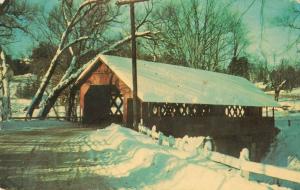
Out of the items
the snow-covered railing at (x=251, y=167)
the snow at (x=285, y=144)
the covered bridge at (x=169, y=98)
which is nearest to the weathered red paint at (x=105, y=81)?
the covered bridge at (x=169, y=98)

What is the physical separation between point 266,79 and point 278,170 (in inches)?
2191

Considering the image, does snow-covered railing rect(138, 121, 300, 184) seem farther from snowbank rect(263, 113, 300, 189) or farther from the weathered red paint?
snowbank rect(263, 113, 300, 189)

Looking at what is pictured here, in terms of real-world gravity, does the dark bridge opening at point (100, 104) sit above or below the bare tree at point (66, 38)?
below

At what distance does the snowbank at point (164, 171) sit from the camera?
8428 mm

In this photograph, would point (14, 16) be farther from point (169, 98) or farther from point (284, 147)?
point (284, 147)

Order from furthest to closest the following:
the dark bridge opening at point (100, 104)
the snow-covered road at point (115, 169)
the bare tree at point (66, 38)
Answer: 1. the bare tree at point (66, 38)
2. the dark bridge opening at point (100, 104)
3. the snow-covered road at point (115, 169)

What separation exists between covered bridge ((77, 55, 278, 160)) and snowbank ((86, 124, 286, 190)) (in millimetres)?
11758

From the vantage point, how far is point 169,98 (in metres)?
25.6

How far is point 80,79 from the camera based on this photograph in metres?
30.5

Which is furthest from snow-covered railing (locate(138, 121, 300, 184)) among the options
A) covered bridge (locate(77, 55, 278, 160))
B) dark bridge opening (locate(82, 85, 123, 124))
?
dark bridge opening (locate(82, 85, 123, 124))

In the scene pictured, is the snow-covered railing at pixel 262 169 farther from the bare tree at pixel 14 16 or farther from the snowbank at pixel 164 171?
the bare tree at pixel 14 16

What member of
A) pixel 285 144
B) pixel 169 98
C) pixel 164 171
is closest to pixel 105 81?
pixel 169 98

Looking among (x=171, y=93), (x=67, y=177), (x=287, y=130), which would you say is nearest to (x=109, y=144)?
(x=67, y=177)

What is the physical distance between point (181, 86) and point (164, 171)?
19580 mm
